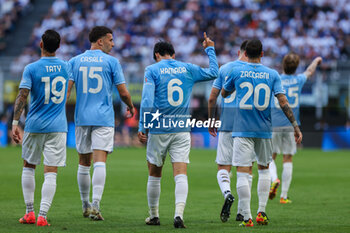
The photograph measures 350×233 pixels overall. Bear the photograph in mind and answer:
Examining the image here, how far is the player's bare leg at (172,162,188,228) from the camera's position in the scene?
8.21 metres

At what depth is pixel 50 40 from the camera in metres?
8.41

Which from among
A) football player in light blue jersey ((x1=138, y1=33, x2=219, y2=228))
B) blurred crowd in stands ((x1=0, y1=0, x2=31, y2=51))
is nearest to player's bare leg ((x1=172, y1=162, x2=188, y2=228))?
football player in light blue jersey ((x1=138, y1=33, x2=219, y2=228))

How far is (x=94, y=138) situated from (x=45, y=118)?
0.77 meters

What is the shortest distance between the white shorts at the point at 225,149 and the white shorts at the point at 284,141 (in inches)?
112

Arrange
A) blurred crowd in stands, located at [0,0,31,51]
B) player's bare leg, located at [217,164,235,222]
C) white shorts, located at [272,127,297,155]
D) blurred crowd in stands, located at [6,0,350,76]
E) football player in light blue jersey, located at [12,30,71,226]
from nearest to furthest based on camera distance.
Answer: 1. football player in light blue jersey, located at [12,30,71,226]
2. player's bare leg, located at [217,164,235,222]
3. white shorts, located at [272,127,297,155]
4. blurred crowd in stands, located at [6,0,350,76]
5. blurred crowd in stands, located at [0,0,31,51]

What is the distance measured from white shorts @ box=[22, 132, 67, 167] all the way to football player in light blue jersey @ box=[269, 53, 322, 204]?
4.76 m

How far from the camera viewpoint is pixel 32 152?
8594 mm

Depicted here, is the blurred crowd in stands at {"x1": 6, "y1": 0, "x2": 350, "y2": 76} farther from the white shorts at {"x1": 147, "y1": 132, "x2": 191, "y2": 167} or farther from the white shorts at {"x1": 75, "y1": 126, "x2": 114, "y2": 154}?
the white shorts at {"x1": 147, "y1": 132, "x2": 191, "y2": 167}

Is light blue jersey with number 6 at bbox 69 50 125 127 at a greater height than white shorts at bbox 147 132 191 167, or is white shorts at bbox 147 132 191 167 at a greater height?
light blue jersey with number 6 at bbox 69 50 125 127

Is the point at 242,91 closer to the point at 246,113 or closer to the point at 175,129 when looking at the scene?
the point at 246,113

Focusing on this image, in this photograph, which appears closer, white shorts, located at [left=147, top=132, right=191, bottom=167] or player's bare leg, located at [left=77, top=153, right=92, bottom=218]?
white shorts, located at [left=147, top=132, right=191, bottom=167]

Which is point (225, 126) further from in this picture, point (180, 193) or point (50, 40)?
point (50, 40)

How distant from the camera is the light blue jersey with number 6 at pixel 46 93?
8523 millimetres

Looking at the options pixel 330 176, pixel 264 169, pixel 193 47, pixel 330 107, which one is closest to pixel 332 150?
pixel 330 107
